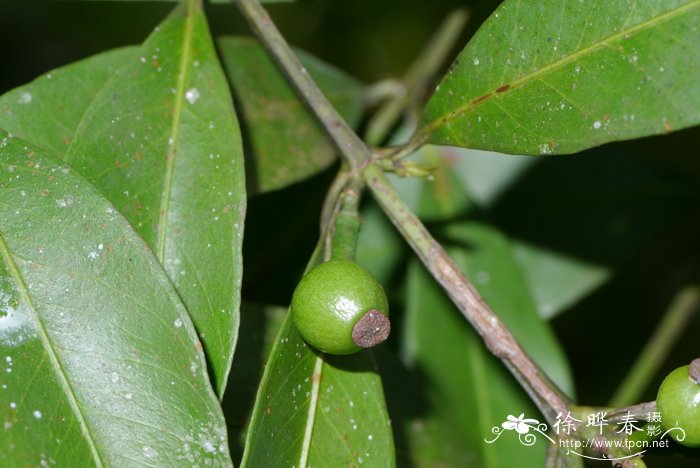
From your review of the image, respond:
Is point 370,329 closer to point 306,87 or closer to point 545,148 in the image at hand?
point 545,148

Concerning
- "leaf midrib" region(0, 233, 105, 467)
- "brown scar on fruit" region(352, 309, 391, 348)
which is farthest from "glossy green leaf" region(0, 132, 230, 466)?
"brown scar on fruit" region(352, 309, 391, 348)

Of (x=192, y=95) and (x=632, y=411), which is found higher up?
(x=192, y=95)

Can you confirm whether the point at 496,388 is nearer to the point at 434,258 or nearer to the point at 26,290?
the point at 434,258

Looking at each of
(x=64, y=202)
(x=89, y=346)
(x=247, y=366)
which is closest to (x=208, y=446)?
(x=89, y=346)

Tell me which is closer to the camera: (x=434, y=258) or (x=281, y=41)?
(x=434, y=258)

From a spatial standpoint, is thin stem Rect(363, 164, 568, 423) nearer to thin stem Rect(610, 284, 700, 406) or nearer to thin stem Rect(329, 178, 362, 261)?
thin stem Rect(329, 178, 362, 261)

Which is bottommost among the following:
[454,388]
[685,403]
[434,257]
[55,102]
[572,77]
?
[685,403]

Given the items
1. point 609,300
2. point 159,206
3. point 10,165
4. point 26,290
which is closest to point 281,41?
point 159,206

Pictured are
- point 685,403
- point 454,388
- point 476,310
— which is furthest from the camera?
point 454,388
